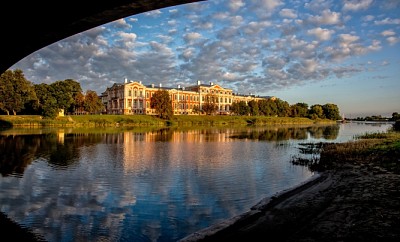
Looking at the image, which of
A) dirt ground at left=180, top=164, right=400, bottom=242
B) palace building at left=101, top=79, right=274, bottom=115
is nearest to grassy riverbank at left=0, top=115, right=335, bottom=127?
palace building at left=101, top=79, right=274, bottom=115

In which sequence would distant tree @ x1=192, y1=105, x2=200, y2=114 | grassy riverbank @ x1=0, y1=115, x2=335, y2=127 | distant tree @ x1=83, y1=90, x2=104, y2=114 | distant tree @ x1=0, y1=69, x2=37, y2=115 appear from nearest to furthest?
grassy riverbank @ x1=0, y1=115, x2=335, y2=127 < distant tree @ x1=0, y1=69, x2=37, y2=115 < distant tree @ x1=83, y1=90, x2=104, y2=114 < distant tree @ x1=192, y1=105, x2=200, y2=114

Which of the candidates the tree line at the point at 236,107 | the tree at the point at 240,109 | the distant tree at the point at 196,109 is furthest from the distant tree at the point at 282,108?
the distant tree at the point at 196,109

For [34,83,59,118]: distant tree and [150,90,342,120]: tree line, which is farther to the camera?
[150,90,342,120]: tree line

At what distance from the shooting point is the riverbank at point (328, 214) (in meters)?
8.91

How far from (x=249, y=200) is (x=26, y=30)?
1201cm

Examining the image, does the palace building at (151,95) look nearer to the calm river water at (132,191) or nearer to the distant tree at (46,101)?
the distant tree at (46,101)

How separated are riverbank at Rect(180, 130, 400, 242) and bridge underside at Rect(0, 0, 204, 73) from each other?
7236 mm

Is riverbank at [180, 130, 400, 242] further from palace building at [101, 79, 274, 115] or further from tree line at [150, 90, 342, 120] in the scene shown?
palace building at [101, 79, 274, 115]

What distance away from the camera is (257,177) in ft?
68.3

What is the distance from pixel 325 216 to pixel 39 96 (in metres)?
110

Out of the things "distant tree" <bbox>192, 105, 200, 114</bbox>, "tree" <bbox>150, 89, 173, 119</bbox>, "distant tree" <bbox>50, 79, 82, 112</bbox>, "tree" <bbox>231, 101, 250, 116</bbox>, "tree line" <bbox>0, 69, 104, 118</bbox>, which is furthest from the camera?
"tree" <bbox>231, 101, 250, 116</bbox>

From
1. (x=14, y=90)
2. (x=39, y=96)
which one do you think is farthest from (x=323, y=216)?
(x=39, y=96)

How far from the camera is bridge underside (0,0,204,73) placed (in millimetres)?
8250

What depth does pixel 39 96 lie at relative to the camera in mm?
102750
